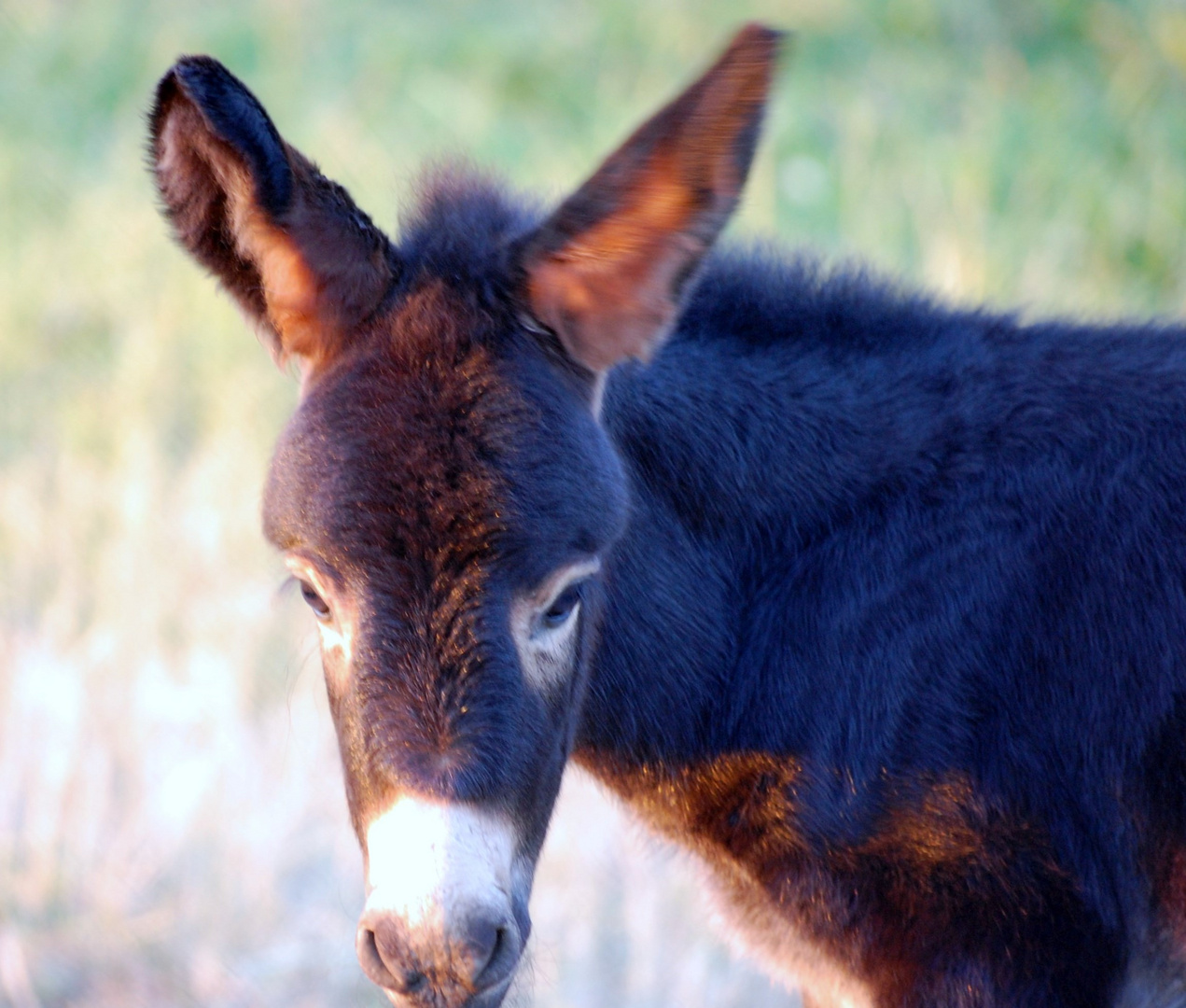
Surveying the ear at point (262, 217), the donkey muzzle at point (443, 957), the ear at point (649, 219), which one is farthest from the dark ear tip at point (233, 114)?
the donkey muzzle at point (443, 957)

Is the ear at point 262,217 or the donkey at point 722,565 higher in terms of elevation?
the ear at point 262,217

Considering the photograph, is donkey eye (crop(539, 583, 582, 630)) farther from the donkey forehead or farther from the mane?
the mane

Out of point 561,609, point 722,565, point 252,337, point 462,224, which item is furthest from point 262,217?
point 252,337

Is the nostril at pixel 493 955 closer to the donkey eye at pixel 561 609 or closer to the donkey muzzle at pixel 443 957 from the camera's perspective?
the donkey muzzle at pixel 443 957

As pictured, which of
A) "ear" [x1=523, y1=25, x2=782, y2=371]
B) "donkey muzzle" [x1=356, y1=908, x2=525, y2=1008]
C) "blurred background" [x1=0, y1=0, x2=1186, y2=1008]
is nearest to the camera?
"donkey muzzle" [x1=356, y1=908, x2=525, y2=1008]

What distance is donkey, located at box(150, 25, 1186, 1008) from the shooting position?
2.37 meters

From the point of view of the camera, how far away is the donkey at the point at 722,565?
7.78 ft

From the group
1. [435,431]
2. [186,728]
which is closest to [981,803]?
[435,431]

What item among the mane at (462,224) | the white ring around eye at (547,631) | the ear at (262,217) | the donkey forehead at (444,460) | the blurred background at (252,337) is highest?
the ear at (262,217)

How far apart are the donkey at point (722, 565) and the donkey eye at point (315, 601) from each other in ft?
0.05

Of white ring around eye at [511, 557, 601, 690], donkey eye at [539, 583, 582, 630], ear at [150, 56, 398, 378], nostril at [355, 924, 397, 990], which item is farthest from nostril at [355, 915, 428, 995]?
ear at [150, 56, 398, 378]

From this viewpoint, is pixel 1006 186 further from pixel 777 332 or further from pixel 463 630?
pixel 463 630

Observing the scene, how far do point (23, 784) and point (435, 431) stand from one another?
391cm

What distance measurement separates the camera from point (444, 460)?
241 centimetres
